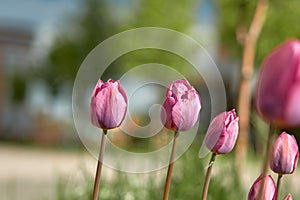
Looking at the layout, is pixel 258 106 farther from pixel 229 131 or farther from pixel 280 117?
pixel 229 131

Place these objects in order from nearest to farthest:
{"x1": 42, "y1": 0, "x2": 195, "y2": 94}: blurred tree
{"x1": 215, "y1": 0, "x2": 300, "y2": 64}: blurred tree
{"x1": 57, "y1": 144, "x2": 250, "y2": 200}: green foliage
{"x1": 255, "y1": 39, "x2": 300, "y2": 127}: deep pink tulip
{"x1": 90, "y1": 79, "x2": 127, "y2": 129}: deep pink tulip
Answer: {"x1": 255, "y1": 39, "x2": 300, "y2": 127}: deep pink tulip → {"x1": 90, "y1": 79, "x2": 127, "y2": 129}: deep pink tulip → {"x1": 57, "y1": 144, "x2": 250, "y2": 200}: green foliage → {"x1": 215, "y1": 0, "x2": 300, "y2": 64}: blurred tree → {"x1": 42, "y1": 0, "x2": 195, "y2": 94}: blurred tree

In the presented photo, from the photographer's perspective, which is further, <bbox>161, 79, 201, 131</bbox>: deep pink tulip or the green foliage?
the green foliage

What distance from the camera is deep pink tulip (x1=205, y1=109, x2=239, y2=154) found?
0.92m

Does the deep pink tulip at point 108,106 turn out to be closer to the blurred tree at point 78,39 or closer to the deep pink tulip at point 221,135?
the deep pink tulip at point 221,135

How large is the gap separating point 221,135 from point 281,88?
0.82ft

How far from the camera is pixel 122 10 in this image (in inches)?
786

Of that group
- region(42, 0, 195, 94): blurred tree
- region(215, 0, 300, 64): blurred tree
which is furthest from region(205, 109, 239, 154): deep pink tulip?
region(42, 0, 195, 94): blurred tree

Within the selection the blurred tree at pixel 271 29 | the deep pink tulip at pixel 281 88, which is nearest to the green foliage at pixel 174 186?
the deep pink tulip at pixel 281 88

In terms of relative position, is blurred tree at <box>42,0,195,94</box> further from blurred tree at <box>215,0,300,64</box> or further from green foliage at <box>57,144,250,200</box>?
green foliage at <box>57,144,250,200</box>

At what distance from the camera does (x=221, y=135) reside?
0.92 metres

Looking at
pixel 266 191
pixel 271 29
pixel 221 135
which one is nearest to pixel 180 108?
pixel 221 135

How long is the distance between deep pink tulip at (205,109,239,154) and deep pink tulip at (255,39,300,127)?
222mm

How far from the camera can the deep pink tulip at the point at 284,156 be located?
35.9 inches

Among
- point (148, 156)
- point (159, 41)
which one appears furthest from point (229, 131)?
point (159, 41)
